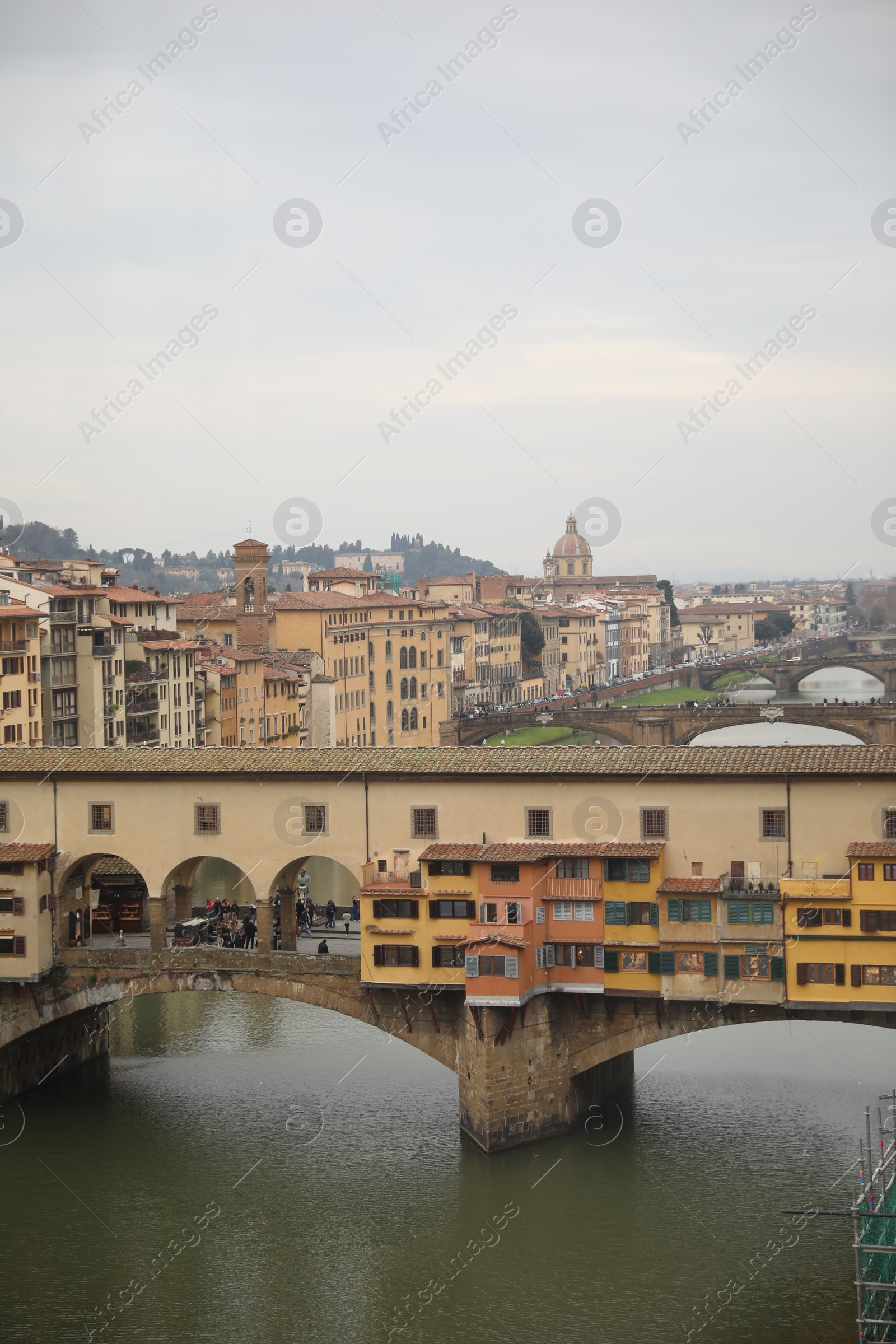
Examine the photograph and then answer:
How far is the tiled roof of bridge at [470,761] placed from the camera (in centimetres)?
2805

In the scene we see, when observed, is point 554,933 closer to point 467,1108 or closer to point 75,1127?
point 467,1108

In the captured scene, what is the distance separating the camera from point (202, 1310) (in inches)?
922

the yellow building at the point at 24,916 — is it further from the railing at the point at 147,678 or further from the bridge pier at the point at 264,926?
the railing at the point at 147,678

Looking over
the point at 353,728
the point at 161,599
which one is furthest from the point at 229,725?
the point at 353,728

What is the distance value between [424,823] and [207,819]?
4.22 m

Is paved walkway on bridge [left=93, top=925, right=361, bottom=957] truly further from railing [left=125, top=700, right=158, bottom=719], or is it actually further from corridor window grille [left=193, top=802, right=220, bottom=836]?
railing [left=125, top=700, right=158, bottom=719]

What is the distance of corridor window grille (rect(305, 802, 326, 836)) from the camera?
99.2 feet

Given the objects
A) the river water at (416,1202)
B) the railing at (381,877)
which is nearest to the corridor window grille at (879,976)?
the river water at (416,1202)

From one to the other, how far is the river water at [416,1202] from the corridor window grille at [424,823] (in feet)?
16.6

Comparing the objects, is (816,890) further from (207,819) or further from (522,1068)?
(207,819)

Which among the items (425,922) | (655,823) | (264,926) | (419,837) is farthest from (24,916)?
(655,823)

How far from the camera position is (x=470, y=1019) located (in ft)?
91.4

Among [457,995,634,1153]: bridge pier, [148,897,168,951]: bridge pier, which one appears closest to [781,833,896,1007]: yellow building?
[457,995,634,1153]: bridge pier

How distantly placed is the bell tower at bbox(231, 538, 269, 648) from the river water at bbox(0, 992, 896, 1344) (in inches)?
1970
